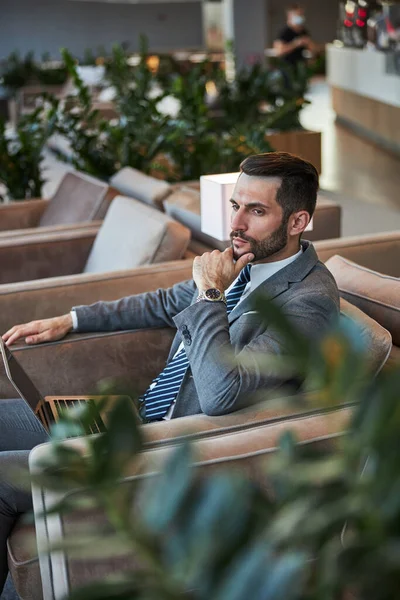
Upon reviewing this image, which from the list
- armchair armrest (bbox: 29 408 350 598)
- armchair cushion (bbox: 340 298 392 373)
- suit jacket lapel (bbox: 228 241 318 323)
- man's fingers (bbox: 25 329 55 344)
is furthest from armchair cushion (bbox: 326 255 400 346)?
man's fingers (bbox: 25 329 55 344)

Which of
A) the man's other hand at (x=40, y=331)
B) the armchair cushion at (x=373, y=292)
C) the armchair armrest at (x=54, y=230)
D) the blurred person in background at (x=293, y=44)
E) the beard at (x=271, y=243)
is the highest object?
the beard at (x=271, y=243)

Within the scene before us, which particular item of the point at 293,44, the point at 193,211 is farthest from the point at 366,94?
Answer: the point at 193,211

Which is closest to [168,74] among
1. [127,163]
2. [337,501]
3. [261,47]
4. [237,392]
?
[261,47]

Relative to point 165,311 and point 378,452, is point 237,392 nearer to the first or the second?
point 165,311

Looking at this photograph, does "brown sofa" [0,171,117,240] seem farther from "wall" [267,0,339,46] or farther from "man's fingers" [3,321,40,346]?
"wall" [267,0,339,46]

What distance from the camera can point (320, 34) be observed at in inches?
1073

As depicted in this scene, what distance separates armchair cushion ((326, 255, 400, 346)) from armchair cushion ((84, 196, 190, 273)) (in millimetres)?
922

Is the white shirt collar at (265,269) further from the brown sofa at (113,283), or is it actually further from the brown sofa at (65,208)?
the brown sofa at (65,208)

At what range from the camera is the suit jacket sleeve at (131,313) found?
275cm

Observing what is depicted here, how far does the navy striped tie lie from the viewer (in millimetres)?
2281

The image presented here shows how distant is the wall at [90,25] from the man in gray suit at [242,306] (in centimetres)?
2413

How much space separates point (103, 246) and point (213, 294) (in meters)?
1.77

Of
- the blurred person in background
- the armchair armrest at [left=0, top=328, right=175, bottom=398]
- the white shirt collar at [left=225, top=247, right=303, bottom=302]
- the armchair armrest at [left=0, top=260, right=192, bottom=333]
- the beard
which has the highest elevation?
the beard

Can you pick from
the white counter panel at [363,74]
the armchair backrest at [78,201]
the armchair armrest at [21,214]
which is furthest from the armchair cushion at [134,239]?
the white counter panel at [363,74]
